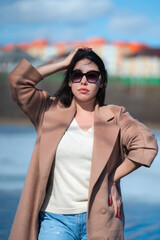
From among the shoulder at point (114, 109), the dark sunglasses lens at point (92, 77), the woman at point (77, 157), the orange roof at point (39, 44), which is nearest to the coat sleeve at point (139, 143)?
the woman at point (77, 157)

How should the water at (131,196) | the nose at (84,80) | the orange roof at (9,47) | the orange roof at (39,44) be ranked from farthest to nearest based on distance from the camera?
the orange roof at (39,44) → the orange roof at (9,47) → the water at (131,196) → the nose at (84,80)

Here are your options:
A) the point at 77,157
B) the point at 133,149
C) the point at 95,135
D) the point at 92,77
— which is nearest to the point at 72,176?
the point at 77,157

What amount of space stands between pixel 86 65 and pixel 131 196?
14.1 ft

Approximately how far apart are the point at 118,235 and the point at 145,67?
81.5 ft

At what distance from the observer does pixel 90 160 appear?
235cm

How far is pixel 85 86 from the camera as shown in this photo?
247 cm

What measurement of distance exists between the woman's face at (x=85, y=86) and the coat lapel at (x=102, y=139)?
100mm

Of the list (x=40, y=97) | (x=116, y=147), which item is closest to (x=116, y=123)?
(x=116, y=147)

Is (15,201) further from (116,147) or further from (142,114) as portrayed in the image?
(142,114)

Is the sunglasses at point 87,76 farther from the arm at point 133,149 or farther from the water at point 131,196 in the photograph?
the water at point 131,196

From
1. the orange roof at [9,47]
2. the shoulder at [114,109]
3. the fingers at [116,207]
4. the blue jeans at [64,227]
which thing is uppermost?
the shoulder at [114,109]

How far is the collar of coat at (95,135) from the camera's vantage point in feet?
7.64

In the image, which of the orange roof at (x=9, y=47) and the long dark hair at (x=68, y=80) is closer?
the long dark hair at (x=68, y=80)

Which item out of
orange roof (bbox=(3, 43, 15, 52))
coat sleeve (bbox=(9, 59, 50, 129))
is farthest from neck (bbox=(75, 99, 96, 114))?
orange roof (bbox=(3, 43, 15, 52))
